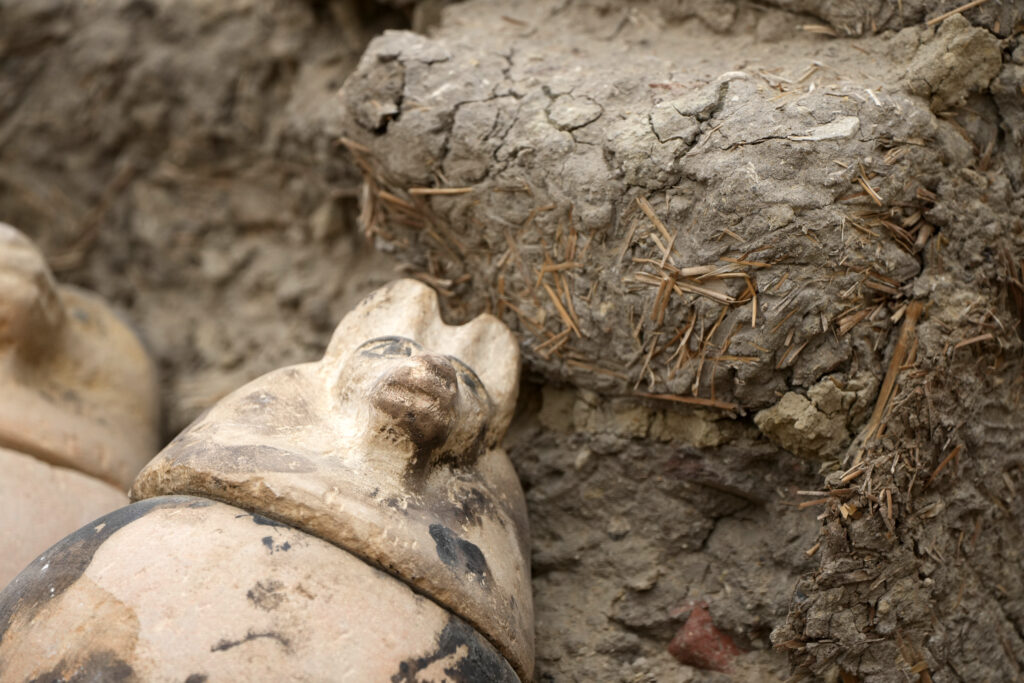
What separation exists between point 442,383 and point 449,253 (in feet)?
2.28

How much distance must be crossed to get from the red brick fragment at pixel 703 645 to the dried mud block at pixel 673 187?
462 millimetres

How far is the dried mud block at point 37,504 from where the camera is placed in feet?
6.49

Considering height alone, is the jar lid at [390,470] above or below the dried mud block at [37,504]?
above

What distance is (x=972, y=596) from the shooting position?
194cm

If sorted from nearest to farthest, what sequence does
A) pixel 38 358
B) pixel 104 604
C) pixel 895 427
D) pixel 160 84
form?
pixel 104 604, pixel 895 427, pixel 38 358, pixel 160 84

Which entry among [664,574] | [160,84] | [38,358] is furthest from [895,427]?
[160,84]

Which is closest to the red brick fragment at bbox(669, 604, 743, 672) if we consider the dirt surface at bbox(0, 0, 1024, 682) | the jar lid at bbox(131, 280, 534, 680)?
the dirt surface at bbox(0, 0, 1024, 682)

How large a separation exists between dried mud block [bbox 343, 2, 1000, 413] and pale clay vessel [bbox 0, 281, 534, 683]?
38 cm

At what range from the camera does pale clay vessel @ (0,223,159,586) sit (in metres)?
2.08

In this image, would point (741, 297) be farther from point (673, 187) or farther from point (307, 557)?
point (307, 557)

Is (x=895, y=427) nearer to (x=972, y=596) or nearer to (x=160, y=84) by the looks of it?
(x=972, y=596)

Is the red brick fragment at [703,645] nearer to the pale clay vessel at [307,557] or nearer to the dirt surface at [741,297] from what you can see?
the dirt surface at [741,297]

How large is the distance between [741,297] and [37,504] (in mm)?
1567

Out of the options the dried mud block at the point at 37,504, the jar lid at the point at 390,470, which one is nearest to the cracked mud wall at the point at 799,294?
the jar lid at the point at 390,470
